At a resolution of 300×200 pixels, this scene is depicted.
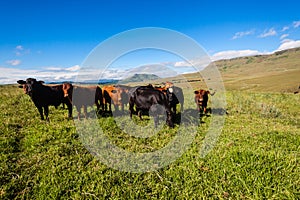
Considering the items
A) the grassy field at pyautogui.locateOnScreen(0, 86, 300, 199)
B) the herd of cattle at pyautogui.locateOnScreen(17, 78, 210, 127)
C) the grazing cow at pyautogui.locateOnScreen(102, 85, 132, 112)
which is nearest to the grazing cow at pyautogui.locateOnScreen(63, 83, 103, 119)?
the herd of cattle at pyautogui.locateOnScreen(17, 78, 210, 127)

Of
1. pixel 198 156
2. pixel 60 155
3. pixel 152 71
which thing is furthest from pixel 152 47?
pixel 60 155

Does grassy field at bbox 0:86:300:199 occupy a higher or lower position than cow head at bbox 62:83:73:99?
lower

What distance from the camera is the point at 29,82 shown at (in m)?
9.76

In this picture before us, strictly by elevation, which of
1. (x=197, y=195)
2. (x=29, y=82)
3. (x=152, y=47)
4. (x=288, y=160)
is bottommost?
(x=197, y=195)

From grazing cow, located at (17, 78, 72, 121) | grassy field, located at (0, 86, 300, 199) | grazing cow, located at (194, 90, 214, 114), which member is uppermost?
grazing cow, located at (17, 78, 72, 121)

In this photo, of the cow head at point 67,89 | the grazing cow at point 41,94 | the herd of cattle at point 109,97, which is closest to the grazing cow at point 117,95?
the herd of cattle at point 109,97

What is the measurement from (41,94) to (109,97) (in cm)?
411

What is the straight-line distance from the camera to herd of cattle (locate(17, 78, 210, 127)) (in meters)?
9.57

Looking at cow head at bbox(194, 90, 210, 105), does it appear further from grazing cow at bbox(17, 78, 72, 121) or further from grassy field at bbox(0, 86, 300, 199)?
grazing cow at bbox(17, 78, 72, 121)

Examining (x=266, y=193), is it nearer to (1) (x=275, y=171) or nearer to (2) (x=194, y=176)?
(1) (x=275, y=171)

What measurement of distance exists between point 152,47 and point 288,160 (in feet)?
15.1

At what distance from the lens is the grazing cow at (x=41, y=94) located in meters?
9.80

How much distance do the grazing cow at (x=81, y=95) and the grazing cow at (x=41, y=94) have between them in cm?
37

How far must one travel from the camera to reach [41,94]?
33.7 ft
